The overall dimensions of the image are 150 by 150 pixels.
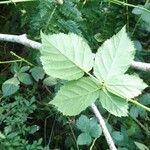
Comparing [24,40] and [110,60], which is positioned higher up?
[110,60]

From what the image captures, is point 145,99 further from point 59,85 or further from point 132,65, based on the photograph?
point 132,65

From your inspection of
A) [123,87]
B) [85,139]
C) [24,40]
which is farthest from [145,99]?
[123,87]

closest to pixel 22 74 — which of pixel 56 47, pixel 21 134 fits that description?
pixel 21 134

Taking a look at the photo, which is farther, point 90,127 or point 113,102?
point 90,127

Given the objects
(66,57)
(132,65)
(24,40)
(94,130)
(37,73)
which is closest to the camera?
(66,57)

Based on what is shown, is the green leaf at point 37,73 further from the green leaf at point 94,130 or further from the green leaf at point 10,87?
the green leaf at point 94,130

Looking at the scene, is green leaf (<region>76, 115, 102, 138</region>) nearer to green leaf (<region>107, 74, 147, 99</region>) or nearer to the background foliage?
the background foliage

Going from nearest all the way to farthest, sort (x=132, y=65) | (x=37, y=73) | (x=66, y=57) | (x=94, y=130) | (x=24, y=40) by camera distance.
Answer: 1. (x=66, y=57)
2. (x=132, y=65)
3. (x=24, y=40)
4. (x=94, y=130)
5. (x=37, y=73)
